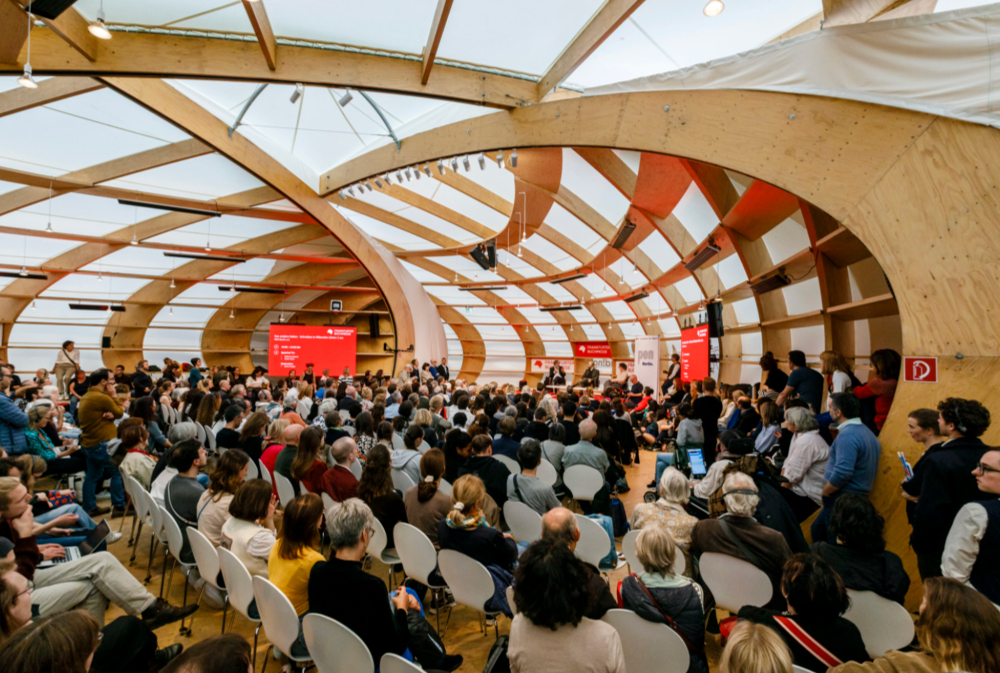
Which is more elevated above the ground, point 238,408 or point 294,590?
point 238,408

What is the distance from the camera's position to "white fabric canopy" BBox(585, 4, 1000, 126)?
342 centimetres

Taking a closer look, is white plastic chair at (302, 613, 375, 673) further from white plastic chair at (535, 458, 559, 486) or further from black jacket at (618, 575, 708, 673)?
white plastic chair at (535, 458, 559, 486)

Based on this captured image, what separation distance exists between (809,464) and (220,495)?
425 centimetres

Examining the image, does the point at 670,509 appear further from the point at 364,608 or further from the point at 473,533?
the point at 364,608

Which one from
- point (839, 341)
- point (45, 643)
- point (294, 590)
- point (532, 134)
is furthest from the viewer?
point (532, 134)

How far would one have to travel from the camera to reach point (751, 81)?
4.43 m

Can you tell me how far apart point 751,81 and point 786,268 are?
3.15m

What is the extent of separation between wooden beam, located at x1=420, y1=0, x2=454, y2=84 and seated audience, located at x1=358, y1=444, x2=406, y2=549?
387 cm

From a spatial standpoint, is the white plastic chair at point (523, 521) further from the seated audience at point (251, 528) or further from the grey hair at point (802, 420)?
the grey hair at point (802, 420)

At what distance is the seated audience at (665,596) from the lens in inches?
83.5

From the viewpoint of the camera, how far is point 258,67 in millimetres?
5348

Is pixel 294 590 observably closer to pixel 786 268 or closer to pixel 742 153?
pixel 742 153

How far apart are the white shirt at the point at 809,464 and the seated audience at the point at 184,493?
4420 mm

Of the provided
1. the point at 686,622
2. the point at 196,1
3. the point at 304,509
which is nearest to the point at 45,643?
the point at 304,509
